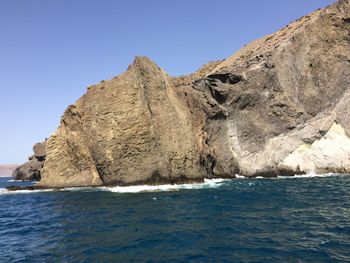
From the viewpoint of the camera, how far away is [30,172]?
106 meters

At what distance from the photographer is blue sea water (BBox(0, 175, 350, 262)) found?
15.9 meters

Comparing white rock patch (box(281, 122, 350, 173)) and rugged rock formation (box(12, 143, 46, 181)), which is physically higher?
rugged rock formation (box(12, 143, 46, 181))

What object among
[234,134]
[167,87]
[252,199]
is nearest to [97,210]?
[252,199]

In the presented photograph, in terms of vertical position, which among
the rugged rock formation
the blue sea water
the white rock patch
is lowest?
the blue sea water

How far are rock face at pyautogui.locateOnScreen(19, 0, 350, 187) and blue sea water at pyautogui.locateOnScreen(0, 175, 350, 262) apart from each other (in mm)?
13647

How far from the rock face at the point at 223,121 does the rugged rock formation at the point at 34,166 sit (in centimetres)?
5316

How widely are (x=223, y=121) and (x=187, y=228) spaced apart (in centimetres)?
3682

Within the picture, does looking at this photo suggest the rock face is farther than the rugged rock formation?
No

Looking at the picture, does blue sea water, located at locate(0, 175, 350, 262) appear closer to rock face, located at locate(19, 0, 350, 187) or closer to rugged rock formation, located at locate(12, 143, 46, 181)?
rock face, located at locate(19, 0, 350, 187)

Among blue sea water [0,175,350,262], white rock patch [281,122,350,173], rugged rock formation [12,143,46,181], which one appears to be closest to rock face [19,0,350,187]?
white rock patch [281,122,350,173]

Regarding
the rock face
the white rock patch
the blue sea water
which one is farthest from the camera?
the white rock patch

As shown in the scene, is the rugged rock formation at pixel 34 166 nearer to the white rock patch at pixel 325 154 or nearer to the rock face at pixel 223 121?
the rock face at pixel 223 121

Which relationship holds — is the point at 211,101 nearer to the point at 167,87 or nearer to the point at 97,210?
the point at 167,87

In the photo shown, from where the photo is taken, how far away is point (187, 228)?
2059 cm
